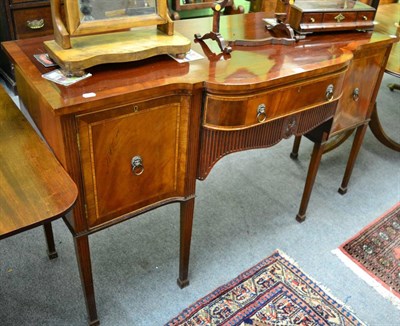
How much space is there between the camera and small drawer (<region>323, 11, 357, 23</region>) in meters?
1.68

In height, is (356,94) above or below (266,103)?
below

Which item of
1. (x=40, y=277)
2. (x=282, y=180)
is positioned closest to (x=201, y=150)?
(x=40, y=277)

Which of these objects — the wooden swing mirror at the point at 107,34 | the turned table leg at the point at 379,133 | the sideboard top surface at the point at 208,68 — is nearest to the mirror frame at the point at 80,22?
the wooden swing mirror at the point at 107,34

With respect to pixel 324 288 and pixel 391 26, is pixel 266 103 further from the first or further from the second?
pixel 391 26

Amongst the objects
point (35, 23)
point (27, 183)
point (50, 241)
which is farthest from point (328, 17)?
point (35, 23)

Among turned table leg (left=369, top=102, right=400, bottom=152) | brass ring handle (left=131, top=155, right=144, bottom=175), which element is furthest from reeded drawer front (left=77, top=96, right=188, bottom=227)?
turned table leg (left=369, top=102, right=400, bottom=152)

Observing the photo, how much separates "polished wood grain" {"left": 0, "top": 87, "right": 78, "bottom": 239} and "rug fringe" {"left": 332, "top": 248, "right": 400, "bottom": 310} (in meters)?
1.31

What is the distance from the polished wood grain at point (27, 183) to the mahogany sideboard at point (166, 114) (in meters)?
0.07

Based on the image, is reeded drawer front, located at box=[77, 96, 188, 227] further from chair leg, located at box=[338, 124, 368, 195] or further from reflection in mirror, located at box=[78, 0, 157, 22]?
chair leg, located at box=[338, 124, 368, 195]

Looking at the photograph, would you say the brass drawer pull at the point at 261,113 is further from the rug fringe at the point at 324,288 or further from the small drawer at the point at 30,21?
the small drawer at the point at 30,21

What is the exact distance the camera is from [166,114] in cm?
122

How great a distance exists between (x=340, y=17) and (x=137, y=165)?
3.43ft

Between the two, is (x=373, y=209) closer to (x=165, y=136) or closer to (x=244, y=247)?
(x=244, y=247)

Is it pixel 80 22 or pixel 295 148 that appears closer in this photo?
pixel 80 22
